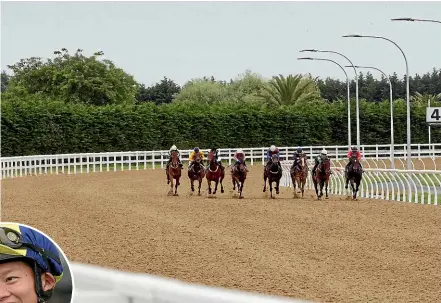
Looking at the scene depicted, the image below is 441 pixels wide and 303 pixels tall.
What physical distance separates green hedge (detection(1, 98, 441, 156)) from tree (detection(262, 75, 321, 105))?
30525mm

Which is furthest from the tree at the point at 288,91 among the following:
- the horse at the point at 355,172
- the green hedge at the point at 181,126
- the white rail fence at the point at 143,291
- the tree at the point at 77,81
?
the white rail fence at the point at 143,291

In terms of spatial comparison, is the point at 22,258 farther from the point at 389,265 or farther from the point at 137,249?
the point at 137,249

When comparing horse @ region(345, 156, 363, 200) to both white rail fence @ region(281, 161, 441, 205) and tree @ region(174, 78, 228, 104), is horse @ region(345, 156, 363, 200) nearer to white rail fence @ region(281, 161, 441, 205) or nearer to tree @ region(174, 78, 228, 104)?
white rail fence @ region(281, 161, 441, 205)

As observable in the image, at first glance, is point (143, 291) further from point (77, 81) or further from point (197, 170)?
point (77, 81)

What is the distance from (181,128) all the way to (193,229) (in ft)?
162

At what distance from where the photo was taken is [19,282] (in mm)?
1930

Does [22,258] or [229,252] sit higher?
[22,258]

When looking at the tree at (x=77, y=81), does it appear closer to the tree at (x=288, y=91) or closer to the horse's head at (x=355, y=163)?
the tree at (x=288, y=91)

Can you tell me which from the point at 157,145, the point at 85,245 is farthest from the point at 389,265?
the point at 157,145

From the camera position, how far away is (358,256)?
47.0 feet

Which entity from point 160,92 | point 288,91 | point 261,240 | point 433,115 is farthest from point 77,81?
point 261,240

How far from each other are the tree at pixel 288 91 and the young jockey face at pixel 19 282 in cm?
10153

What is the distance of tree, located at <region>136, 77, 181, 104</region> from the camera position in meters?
120

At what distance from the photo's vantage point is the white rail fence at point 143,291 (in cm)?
230
